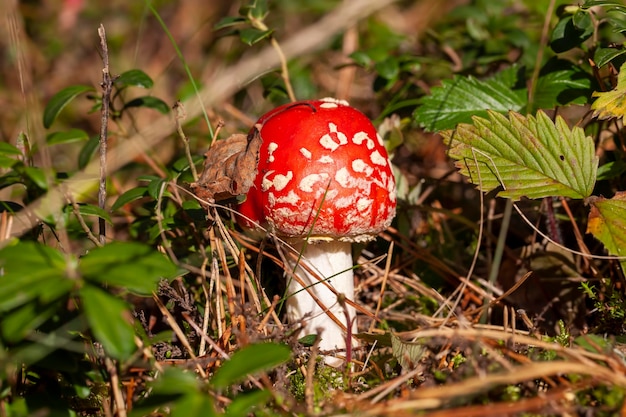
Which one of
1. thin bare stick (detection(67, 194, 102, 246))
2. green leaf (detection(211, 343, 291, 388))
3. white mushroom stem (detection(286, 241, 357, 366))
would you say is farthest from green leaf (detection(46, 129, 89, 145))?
→ green leaf (detection(211, 343, 291, 388))

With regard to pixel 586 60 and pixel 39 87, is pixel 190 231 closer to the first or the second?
pixel 586 60

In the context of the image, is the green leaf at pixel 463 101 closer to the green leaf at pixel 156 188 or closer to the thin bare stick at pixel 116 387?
the green leaf at pixel 156 188

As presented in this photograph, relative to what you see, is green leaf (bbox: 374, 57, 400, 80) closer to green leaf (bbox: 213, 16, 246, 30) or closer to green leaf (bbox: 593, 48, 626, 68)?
green leaf (bbox: 213, 16, 246, 30)

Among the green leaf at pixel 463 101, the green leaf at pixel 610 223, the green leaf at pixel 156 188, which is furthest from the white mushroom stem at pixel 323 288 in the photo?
the green leaf at pixel 610 223

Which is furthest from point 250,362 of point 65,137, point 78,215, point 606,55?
point 606,55

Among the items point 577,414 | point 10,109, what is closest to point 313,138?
point 577,414

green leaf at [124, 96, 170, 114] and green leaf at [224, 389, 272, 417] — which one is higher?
green leaf at [124, 96, 170, 114]
